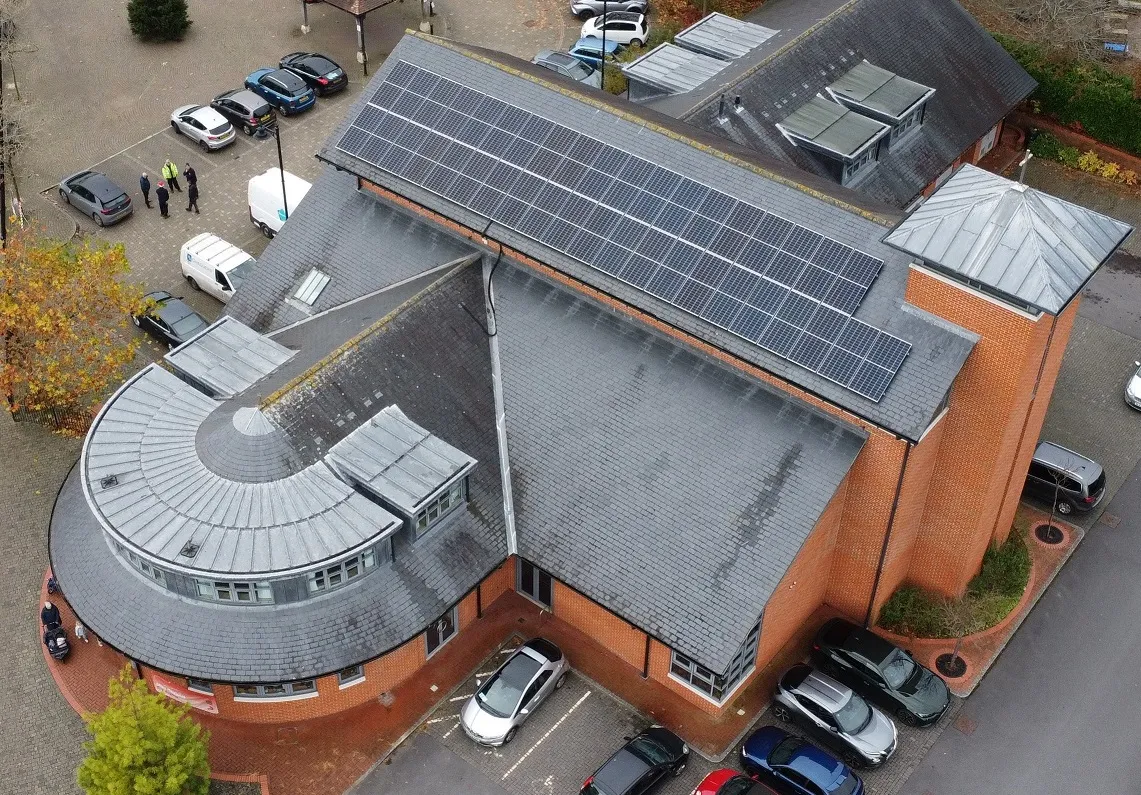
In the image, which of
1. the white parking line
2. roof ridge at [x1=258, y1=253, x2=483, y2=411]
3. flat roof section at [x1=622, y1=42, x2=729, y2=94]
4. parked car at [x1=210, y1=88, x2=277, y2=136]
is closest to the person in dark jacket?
roof ridge at [x1=258, y1=253, x2=483, y2=411]

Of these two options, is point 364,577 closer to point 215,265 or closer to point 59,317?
point 59,317

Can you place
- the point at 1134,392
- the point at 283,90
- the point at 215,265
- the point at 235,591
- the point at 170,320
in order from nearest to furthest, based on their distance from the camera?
the point at 235,591, the point at 1134,392, the point at 170,320, the point at 215,265, the point at 283,90

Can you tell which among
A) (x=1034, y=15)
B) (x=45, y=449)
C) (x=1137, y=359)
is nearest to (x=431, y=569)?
(x=45, y=449)

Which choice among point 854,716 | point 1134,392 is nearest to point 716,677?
point 854,716

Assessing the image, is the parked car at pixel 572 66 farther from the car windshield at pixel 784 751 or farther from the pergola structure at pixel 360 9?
the car windshield at pixel 784 751

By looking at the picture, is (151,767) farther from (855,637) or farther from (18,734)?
(855,637)
